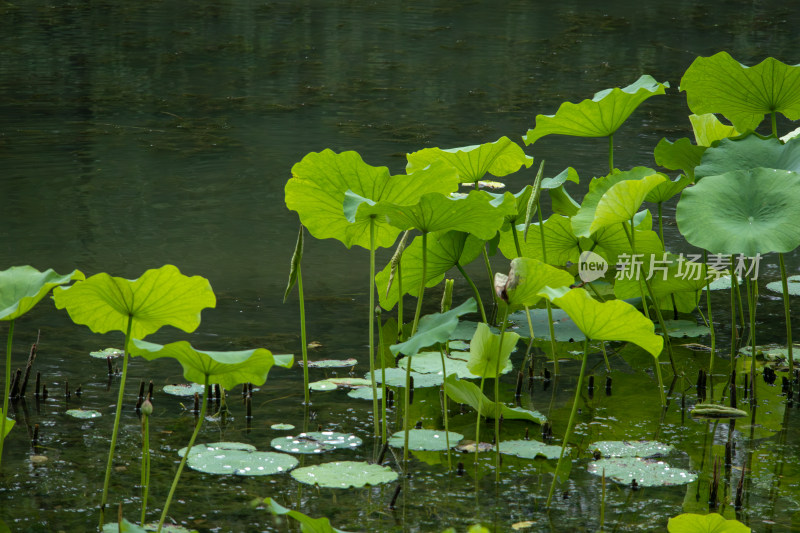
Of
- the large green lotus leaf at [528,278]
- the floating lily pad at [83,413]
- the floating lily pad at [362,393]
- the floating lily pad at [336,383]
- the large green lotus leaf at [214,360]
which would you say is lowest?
the floating lily pad at [83,413]

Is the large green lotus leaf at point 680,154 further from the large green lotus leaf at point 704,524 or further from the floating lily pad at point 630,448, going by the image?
the large green lotus leaf at point 704,524

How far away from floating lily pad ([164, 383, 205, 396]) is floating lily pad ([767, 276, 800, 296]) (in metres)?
2.46

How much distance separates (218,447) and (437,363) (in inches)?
37.1

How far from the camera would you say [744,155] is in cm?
290

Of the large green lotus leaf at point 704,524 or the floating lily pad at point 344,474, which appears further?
the floating lily pad at point 344,474

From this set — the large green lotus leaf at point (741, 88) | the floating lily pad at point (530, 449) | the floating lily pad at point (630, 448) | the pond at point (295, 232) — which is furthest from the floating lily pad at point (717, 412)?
the large green lotus leaf at point (741, 88)

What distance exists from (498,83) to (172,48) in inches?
148

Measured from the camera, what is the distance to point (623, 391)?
307 cm

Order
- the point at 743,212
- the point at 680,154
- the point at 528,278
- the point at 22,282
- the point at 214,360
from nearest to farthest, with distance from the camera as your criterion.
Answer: the point at 214,360
the point at 22,282
the point at 528,278
the point at 743,212
the point at 680,154

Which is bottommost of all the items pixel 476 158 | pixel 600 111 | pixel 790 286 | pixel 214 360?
pixel 214 360

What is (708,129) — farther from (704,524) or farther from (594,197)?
(704,524)

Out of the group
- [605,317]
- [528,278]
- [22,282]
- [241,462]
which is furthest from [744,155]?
[22,282]

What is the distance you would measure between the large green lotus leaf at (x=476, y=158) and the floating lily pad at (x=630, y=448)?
3.30ft

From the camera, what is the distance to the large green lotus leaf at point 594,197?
9.87 feet
